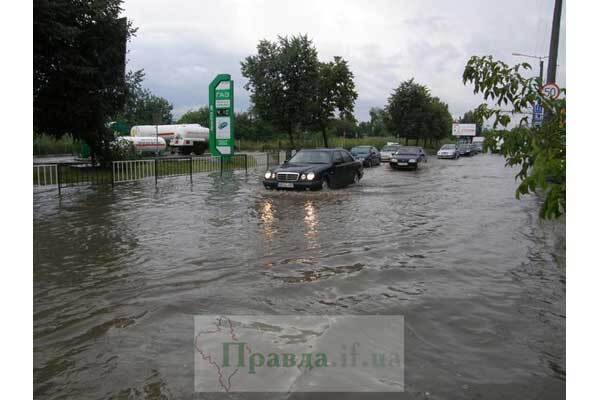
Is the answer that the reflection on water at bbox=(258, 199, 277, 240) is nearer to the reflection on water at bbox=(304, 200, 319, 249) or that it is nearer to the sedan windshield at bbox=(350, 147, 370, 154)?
the reflection on water at bbox=(304, 200, 319, 249)

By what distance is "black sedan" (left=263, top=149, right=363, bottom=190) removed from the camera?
16.8 m

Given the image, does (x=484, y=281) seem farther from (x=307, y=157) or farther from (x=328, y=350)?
(x=307, y=157)

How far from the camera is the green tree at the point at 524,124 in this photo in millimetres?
2927

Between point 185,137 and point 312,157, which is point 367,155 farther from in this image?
point 185,137

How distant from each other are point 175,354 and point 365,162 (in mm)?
30466

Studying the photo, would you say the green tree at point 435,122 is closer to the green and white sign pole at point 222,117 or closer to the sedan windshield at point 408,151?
the sedan windshield at point 408,151

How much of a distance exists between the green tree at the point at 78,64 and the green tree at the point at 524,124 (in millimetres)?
12280

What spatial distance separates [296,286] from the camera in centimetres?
647

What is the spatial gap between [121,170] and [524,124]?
17.7 metres

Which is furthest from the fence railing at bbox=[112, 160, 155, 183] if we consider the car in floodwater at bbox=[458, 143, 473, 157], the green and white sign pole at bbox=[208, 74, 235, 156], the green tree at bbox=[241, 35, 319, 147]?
the car in floodwater at bbox=[458, 143, 473, 157]

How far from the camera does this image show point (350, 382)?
4.01 m

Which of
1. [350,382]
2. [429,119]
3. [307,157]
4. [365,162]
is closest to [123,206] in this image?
[307,157]

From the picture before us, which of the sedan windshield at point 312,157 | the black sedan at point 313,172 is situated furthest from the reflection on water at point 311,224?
the sedan windshield at point 312,157

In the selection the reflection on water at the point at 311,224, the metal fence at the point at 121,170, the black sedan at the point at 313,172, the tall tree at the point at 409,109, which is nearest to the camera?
A: the reflection on water at the point at 311,224
